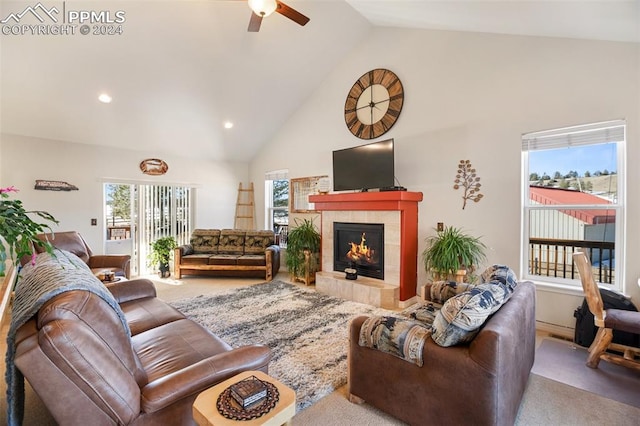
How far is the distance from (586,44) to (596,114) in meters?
0.71

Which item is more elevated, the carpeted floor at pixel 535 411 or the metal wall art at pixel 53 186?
the metal wall art at pixel 53 186

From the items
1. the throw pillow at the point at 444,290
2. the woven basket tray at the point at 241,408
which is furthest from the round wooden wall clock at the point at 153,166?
the woven basket tray at the point at 241,408

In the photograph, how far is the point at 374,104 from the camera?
4.68 metres

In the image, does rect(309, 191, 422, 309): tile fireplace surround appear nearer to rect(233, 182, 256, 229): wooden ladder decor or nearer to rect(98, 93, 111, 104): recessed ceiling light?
rect(233, 182, 256, 229): wooden ladder decor

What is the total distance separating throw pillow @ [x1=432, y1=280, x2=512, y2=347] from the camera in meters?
1.54

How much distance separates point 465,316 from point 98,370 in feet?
5.38

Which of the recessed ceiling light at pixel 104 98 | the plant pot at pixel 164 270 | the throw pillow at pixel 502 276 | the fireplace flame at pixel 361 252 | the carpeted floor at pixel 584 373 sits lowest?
the carpeted floor at pixel 584 373

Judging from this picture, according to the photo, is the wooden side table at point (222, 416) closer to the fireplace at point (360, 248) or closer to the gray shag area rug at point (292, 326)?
the gray shag area rug at point (292, 326)

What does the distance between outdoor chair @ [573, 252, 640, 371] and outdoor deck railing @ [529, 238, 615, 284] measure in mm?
724

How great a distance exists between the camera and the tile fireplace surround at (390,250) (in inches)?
156

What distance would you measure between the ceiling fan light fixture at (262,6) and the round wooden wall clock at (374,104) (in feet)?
7.57

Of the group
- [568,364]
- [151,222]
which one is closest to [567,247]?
[568,364]

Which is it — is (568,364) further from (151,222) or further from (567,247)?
(151,222)

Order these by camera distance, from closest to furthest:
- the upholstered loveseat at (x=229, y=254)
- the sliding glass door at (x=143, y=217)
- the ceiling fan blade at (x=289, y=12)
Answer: the ceiling fan blade at (x=289, y=12) < the upholstered loveseat at (x=229, y=254) < the sliding glass door at (x=143, y=217)
